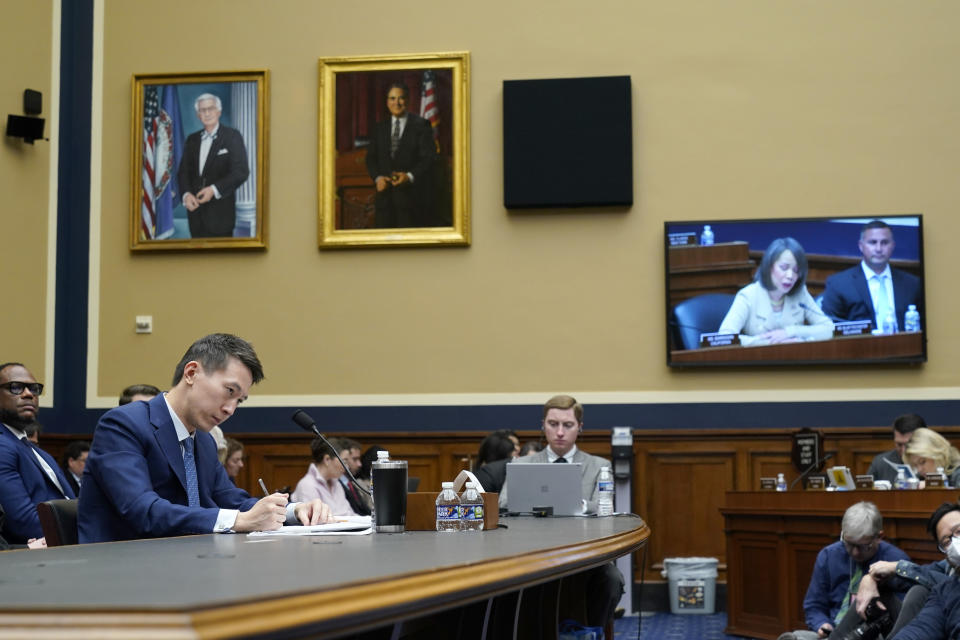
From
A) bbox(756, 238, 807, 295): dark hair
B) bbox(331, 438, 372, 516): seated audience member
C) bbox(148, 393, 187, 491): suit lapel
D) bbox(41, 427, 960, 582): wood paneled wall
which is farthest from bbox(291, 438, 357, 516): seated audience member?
bbox(148, 393, 187, 491): suit lapel

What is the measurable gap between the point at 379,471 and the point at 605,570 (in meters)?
1.65

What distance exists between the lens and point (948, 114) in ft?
30.1

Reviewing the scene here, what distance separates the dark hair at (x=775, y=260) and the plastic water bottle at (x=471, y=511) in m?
6.04

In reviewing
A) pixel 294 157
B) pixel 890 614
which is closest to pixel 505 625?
pixel 890 614

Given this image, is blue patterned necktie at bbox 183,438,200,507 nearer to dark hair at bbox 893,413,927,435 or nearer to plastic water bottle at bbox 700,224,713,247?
dark hair at bbox 893,413,927,435

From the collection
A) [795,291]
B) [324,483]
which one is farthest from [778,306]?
[324,483]

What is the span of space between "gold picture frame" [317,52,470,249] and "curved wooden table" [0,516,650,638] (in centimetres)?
664

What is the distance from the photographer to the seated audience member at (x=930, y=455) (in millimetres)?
7285

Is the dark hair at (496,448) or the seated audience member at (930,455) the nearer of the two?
the seated audience member at (930,455)

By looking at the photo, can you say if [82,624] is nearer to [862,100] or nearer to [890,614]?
[890,614]

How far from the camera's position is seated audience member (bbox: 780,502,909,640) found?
5949mm

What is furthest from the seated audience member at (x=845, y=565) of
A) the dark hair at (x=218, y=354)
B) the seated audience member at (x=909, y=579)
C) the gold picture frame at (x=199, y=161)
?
the gold picture frame at (x=199, y=161)

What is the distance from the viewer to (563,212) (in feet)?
31.1

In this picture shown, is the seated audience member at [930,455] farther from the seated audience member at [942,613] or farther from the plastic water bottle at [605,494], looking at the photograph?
the seated audience member at [942,613]
